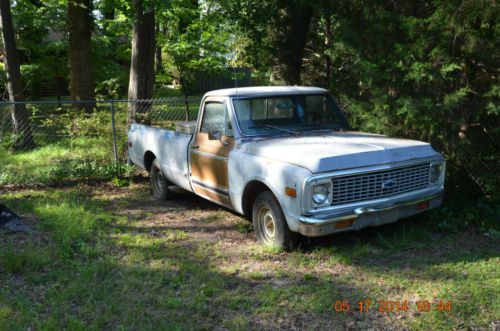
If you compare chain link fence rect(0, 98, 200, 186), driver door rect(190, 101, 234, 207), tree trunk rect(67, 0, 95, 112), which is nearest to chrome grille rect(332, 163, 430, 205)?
driver door rect(190, 101, 234, 207)

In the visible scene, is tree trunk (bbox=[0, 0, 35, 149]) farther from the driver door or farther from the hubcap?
the hubcap

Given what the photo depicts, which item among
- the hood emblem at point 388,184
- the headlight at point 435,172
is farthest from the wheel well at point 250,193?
the headlight at point 435,172

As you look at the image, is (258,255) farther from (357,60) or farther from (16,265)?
(357,60)

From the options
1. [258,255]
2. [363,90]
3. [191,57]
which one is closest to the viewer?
[258,255]

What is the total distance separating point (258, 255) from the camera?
17.2 feet

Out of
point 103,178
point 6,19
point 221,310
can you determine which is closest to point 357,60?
point 221,310

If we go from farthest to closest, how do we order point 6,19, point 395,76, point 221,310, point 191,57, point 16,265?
point 191,57, point 6,19, point 395,76, point 16,265, point 221,310

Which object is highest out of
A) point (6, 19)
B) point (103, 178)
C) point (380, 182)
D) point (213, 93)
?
point (6, 19)

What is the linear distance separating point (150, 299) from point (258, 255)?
1414 millimetres

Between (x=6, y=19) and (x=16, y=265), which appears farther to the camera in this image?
(x=6, y=19)

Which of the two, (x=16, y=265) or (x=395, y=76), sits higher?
(x=395, y=76)

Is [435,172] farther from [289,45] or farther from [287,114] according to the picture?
[289,45]

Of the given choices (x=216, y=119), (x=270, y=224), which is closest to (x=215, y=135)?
(x=216, y=119)

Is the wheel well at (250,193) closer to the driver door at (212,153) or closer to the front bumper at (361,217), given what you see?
the driver door at (212,153)
